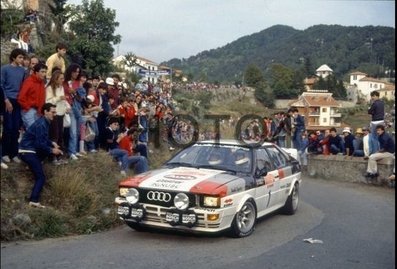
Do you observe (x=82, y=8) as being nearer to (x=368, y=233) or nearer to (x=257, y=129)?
(x=368, y=233)

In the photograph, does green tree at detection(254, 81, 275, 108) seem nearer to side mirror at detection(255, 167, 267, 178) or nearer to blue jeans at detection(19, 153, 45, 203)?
side mirror at detection(255, 167, 267, 178)

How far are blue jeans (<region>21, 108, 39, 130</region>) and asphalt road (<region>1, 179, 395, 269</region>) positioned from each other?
2107mm

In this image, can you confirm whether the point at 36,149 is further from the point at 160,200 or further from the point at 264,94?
the point at 264,94

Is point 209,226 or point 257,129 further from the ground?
point 257,129

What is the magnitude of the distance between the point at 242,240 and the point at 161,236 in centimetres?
111

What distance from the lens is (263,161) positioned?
860cm

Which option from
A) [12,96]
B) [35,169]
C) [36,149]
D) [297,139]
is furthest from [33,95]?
[297,139]

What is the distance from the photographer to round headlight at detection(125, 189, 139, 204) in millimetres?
7230

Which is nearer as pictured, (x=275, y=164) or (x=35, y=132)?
(x=35, y=132)

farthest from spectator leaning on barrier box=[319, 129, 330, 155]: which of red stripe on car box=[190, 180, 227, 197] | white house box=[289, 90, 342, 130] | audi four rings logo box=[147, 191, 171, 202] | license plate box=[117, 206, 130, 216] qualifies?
license plate box=[117, 206, 130, 216]

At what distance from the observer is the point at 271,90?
789 centimetres

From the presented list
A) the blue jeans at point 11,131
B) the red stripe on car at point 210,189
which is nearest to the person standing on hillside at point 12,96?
the blue jeans at point 11,131

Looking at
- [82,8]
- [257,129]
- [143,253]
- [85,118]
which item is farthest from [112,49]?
[257,129]

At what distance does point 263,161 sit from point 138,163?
2.66 metres
